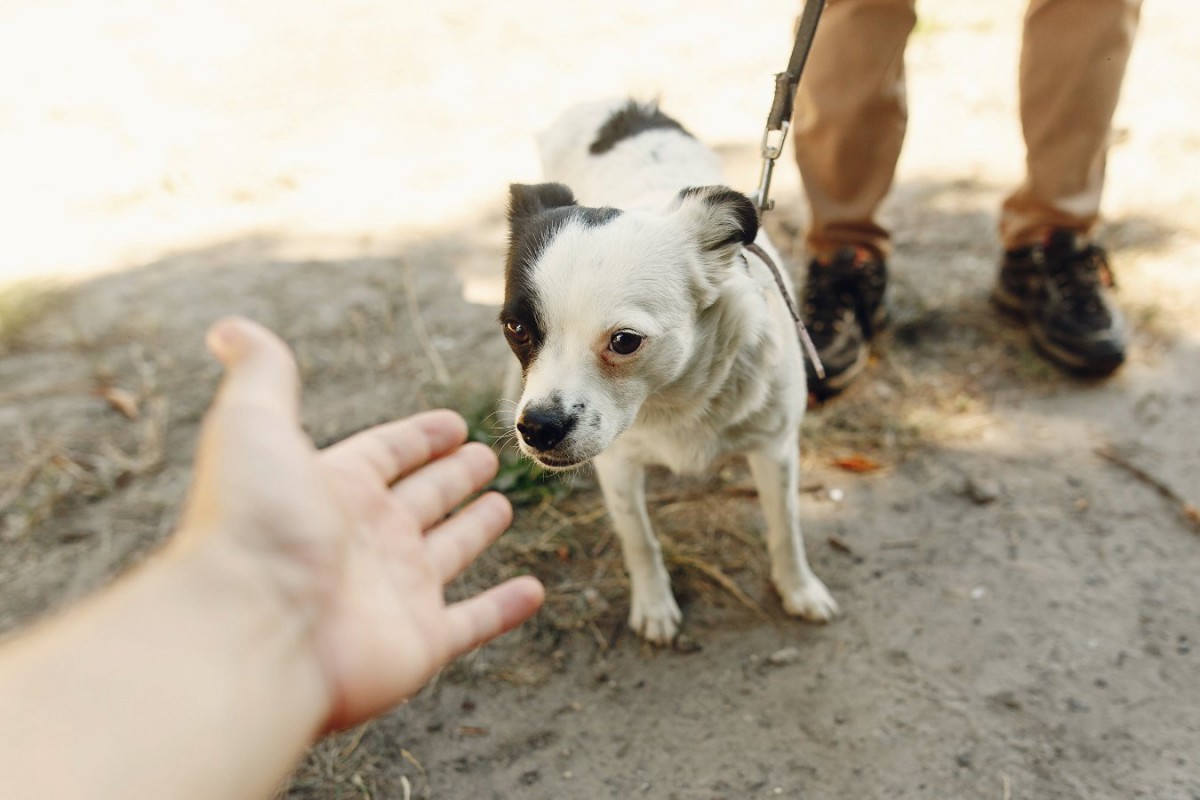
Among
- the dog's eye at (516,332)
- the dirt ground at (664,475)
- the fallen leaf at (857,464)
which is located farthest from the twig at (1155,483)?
the dog's eye at (516,332)

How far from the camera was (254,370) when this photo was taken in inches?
48.1

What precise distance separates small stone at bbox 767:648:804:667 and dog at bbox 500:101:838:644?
0.13m

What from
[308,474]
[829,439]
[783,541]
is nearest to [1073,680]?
[783,541]

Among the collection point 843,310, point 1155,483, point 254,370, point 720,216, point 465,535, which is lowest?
point 1155,483

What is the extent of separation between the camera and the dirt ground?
1982 mm

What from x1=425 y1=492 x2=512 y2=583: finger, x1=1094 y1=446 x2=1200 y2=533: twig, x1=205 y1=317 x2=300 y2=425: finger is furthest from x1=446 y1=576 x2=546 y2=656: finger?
x1=1094 y1=446 x2=1200 y2=533: twig

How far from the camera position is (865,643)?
7.17 ft

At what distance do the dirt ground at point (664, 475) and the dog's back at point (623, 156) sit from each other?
0.90 meters

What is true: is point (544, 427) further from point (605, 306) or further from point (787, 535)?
point (787, 535)

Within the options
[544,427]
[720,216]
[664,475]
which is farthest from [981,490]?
[544,427]

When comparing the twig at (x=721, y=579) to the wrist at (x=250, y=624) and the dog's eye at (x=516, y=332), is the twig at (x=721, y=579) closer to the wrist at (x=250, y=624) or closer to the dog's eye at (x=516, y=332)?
the dog's eye at (x=516, y=332)

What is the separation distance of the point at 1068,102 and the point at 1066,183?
0.30 metres

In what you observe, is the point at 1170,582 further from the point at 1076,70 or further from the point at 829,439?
the point at 1076,70

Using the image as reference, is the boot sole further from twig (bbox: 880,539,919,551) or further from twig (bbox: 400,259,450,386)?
twig (bbox: 400,259,450,386)
